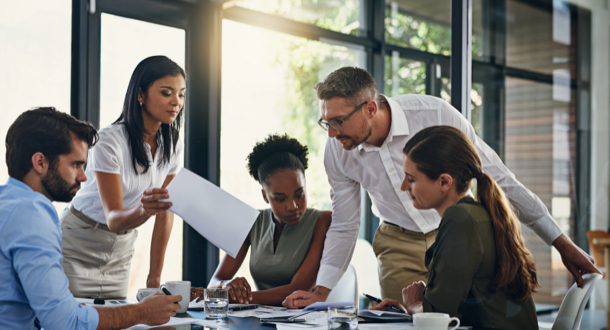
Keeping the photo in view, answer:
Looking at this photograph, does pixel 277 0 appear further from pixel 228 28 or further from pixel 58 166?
pixel 58 166

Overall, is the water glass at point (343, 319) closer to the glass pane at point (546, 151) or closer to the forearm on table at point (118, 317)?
the forearm on table at point (118, 317)

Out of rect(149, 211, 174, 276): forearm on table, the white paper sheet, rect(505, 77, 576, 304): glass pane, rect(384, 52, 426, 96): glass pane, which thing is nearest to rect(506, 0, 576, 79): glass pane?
rect(505, 77, 576, 304): glass pane

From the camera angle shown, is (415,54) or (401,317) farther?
(415,54)

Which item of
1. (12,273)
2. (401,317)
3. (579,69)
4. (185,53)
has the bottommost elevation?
(401,317)

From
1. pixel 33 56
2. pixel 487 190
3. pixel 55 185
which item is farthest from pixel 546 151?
pixel 33 56

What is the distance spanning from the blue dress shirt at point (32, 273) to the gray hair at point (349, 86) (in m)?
1.08

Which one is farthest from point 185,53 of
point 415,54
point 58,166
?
point 58,166

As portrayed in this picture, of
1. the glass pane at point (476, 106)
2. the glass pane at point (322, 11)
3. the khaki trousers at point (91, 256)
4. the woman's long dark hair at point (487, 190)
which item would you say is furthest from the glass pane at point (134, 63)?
the woman's long dark hair at point (487, 190)

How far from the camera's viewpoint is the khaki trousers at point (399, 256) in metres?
2.05

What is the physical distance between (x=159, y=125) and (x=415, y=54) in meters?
2.47

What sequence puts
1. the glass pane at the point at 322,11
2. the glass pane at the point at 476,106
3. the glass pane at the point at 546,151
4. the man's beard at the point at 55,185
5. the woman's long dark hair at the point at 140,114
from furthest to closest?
the glass pane at the point at 322,11 → the glass pane at the point at 476,106 → the glass pane at the point at 546,151 → the woman's long dark hair at the point at 140,114 → the man's beard at the point at 55,185

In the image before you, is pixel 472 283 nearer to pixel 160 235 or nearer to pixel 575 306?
pixel 575 306

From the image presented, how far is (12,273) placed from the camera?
48.0 inches

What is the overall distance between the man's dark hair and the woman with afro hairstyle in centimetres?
92
